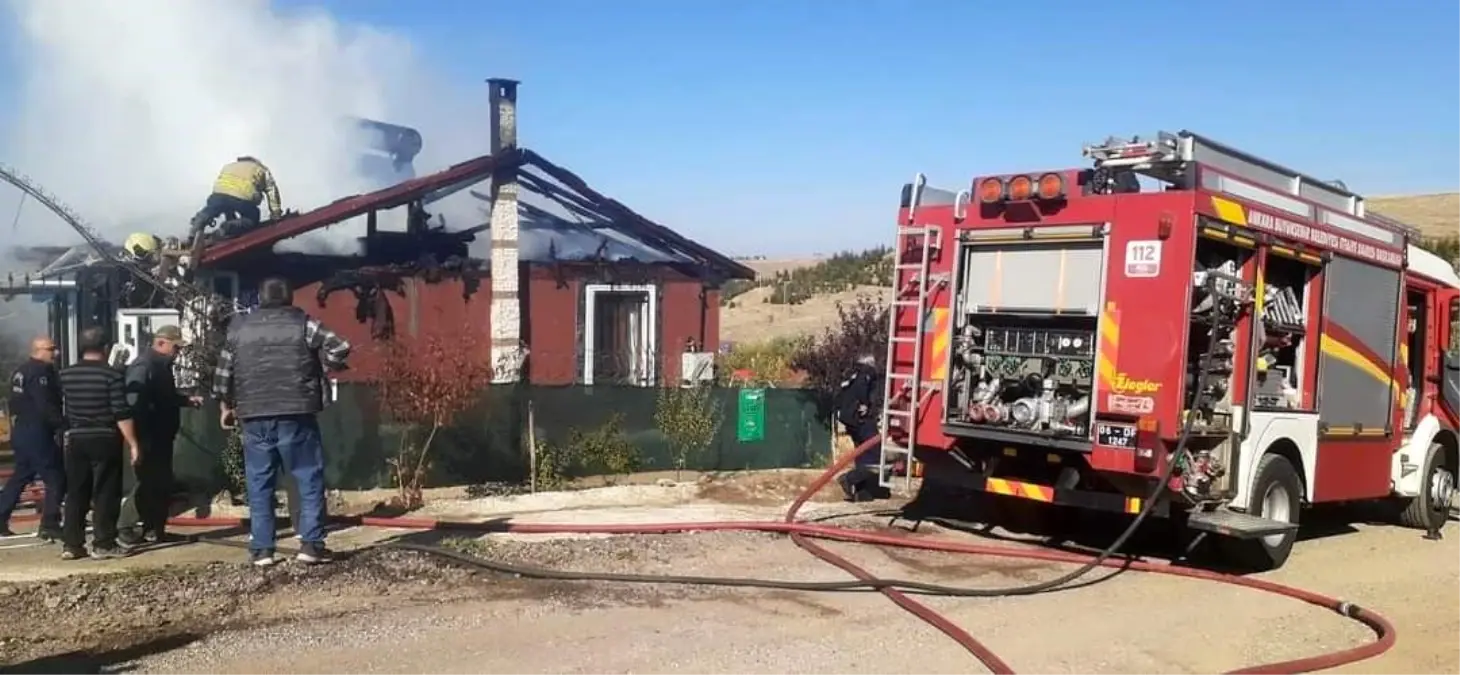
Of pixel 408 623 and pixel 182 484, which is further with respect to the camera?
pixel 182 484

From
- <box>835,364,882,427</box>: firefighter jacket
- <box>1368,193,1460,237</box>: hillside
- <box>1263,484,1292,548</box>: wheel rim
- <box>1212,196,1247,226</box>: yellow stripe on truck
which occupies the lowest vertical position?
<box>1263,484,1292,548</box>: wheel rim

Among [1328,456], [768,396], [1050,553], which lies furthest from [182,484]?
[1328,456]

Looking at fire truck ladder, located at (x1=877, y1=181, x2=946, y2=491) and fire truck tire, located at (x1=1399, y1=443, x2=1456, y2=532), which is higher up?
fire truck ladder, located at (x1=877, y1=181, x2=946, y2=491)

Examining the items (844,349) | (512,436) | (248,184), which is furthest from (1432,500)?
(248,184)

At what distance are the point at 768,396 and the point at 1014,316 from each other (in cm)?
518

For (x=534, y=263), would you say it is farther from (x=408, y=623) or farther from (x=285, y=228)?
(x=408, y=623)

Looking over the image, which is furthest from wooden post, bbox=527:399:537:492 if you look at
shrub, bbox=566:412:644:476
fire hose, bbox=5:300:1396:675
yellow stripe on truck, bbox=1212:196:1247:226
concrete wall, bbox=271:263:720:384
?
yellow stripe on truck, bbox=1212:196:1247:226

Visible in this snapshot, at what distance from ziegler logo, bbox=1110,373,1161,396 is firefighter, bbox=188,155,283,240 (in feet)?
34.0

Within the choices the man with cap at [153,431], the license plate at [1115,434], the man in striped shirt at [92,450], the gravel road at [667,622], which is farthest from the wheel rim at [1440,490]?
the man in striped shirt at [92,450]

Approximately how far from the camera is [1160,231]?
870 centimetres

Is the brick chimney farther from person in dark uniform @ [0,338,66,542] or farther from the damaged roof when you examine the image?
person in dark uniform @ [0,338,66,542]

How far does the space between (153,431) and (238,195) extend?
6224 millimetres

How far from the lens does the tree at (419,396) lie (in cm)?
1148

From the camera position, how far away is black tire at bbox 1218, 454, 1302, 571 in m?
9.41
